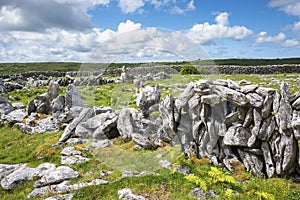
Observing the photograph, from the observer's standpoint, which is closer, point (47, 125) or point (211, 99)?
point (211, 99)

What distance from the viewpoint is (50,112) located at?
25547 mm

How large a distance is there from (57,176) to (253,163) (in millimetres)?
8978

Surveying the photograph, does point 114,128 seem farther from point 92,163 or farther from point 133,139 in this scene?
point 92,163

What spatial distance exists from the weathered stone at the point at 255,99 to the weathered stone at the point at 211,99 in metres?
1.41

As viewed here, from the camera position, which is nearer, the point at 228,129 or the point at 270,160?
the point at 270,160

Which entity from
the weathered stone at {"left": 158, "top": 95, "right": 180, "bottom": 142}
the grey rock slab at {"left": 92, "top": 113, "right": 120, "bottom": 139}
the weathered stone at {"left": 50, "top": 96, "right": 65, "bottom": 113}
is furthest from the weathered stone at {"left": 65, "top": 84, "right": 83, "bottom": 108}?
the weathered stone at {"left": 158, "top": 95, "right": 180, "bottom": 142}

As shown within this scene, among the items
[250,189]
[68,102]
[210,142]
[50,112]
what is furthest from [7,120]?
[250,189]

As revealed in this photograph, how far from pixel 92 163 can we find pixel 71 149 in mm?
2527

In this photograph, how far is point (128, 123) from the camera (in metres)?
17.3

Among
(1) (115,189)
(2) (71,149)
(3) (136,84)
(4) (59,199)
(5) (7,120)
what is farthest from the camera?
(3) (136,84)

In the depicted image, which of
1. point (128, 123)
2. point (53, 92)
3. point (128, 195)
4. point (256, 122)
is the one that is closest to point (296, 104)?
point (256, 122)

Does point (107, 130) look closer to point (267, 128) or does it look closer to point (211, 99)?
point (211, 99)

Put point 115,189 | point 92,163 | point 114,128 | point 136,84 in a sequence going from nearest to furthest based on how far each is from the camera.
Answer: point 115,189
point 92,163
point 114,128
point 136,84

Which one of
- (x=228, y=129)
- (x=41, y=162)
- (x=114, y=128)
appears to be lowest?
(x=41, y=162)
